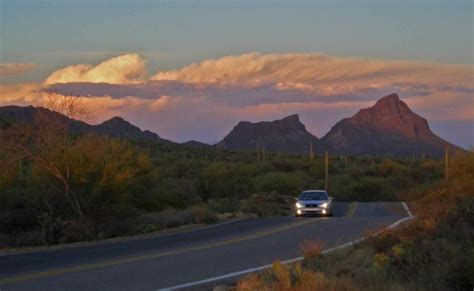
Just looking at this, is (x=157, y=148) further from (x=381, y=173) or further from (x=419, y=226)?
(x=419, y=226)

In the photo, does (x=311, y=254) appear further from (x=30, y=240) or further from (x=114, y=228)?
(x=114, y=228)

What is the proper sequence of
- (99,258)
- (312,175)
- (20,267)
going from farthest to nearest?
(312,175) < (99,258) < (20,267)

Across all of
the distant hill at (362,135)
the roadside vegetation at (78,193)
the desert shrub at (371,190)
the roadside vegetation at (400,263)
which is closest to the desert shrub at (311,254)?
the roadside vegetation at (400,263)

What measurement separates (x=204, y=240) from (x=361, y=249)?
8.32m

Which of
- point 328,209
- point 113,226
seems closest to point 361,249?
point 113,226

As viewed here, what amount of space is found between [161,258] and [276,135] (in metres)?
137

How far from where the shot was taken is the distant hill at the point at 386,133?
14212 centimetres

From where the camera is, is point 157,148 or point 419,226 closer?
point 419,226

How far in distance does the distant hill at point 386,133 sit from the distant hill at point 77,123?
3316cm

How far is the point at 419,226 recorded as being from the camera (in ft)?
71.1

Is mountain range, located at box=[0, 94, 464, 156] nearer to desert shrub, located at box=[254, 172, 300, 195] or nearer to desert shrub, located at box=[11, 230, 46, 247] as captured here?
desert shrub, located at box=[254, 172, 300, 195]

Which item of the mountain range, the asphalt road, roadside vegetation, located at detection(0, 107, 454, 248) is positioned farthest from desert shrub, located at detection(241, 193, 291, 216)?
the mountain range

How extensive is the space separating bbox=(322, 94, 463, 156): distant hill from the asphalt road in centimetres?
11174

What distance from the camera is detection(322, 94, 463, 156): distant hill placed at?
142 meters
